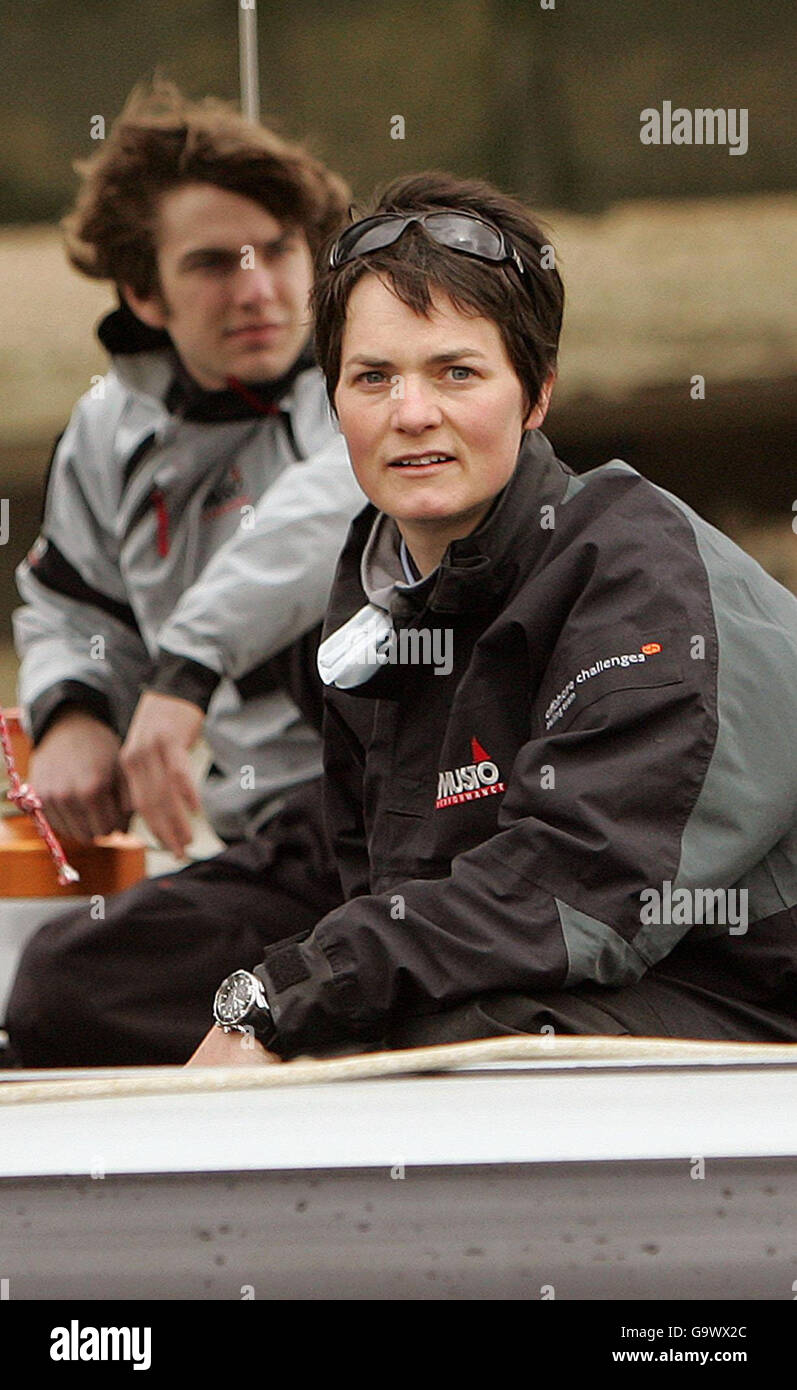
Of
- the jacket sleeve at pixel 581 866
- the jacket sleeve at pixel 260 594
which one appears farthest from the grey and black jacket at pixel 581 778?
the jacket sleeve at pixel 260 594

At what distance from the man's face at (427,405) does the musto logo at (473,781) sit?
6.8 inches

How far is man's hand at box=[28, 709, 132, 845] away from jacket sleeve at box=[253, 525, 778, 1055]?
1.00 metres

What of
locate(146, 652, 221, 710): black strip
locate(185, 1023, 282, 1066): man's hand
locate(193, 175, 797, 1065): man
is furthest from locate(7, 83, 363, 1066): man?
locate(185, 1023, 282, 1066): man's hand

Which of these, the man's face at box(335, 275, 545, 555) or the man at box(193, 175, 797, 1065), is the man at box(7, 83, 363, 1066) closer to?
the man at box(193, 175, 797, 1065)

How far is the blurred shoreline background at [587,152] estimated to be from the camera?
9.27 feet

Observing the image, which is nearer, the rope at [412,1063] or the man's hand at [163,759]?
the rope at [412,1063]

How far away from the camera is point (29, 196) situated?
3098 mm

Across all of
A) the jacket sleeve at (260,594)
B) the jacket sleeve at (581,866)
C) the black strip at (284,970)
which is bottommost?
the black strip at (284,970)

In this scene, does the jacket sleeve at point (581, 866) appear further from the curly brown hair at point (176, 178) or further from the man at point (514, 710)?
the curly brown hair at point (176, 178)

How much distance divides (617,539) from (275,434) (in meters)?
1.01

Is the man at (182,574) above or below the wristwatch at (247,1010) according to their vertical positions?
above

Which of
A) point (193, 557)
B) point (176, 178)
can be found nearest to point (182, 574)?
point (193, 557)
